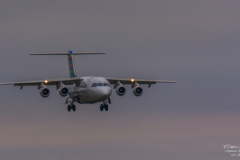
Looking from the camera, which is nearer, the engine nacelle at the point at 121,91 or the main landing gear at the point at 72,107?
the engine nacelle at the point at 121,91

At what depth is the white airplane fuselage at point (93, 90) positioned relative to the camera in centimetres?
8119

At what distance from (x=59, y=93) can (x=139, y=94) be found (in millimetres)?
6985

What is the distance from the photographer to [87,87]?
82.6 m

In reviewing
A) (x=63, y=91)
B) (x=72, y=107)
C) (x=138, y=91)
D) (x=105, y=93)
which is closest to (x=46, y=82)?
(x=63, y=91)

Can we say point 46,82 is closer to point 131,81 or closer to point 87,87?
point 87,87

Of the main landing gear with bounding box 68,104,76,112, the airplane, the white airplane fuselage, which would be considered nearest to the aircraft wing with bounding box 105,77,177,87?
the airplane

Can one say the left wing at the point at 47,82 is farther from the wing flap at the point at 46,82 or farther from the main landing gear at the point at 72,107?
the main landing gear at the point at 72,107

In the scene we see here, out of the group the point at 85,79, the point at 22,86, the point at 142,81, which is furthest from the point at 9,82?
the point at 142,81

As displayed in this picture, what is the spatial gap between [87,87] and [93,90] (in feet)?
3.63

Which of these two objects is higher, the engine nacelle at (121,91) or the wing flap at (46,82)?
the wing flap at (46,82)

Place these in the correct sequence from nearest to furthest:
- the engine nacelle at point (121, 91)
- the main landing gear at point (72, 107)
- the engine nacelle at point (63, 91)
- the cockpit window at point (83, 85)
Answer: the cockpit window at point (83, 85) → the engine nacelle at point (63, 91) → the engine nacelle at point (121, 91) → the main landing gear at point (72, 107)

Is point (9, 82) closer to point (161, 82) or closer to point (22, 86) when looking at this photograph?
point (22, 86)

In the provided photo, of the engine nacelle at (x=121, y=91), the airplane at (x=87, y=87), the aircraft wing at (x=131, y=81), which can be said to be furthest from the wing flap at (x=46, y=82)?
the engine nacelle at (x=121, y=91)

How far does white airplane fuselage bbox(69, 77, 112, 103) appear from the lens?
266 feet
